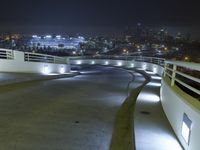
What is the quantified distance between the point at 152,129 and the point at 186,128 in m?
1.00

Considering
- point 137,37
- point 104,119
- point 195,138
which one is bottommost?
point 104,119

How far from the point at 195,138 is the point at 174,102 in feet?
5.49

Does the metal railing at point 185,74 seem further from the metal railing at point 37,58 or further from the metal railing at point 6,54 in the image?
the metal railing at point 6,54

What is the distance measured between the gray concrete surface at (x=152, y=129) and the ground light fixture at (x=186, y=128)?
26 cm

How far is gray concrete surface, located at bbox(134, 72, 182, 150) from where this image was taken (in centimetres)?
405

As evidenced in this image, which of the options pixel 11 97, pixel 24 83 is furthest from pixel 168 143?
pixel 24 83

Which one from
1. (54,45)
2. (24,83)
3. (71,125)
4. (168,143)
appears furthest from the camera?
(54,45)

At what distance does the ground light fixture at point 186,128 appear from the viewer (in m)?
3.71

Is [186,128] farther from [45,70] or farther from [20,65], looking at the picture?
[45,70]

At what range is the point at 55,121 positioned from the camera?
5.75 meters

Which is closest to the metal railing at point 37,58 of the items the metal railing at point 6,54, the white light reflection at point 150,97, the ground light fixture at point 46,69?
the metal railing at point 6,54

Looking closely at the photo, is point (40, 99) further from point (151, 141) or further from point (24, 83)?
point (151, 141)

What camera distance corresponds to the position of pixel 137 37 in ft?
366

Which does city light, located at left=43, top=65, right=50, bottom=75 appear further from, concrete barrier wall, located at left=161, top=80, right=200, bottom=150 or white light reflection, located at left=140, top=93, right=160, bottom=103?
concrete barrier wall, located at left=161, top=80, right=200, bottom=150
